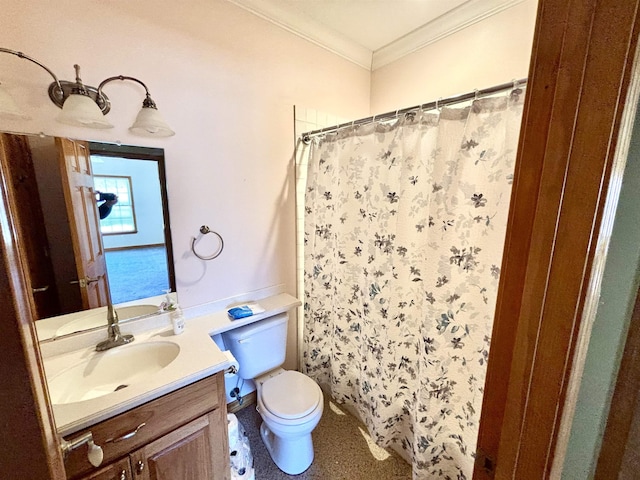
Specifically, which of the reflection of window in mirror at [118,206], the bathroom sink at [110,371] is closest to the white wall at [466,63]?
the reflection of window in mirror at [118,206]

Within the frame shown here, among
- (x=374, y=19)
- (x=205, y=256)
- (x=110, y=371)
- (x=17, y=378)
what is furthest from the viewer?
(x=374, y=19)

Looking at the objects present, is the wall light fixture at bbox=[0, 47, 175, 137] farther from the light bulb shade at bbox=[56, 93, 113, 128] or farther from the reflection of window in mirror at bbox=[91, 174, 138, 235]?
the reflection of window in mirror at bbox=[91, 174, 138, 235]

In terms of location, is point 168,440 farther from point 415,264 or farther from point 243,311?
point 415,264

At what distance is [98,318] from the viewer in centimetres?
125

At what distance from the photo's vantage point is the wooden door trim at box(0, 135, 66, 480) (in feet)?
1.15

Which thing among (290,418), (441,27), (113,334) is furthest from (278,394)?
(441,27)

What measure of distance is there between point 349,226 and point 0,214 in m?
1.43

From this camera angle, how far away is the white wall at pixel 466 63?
4.52 feet

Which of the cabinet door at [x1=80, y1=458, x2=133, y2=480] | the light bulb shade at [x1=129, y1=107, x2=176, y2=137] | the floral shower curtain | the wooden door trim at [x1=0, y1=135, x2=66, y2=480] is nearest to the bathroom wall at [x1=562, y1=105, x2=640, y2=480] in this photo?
the floral shower curtain

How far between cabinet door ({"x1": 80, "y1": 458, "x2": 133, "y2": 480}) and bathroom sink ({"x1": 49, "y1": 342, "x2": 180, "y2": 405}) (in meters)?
0.27

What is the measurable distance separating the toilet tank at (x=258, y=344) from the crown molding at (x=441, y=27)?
203 cm

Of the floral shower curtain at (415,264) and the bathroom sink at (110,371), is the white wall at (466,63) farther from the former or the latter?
the bathroom sink at (110,371)

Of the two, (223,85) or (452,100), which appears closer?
(452,100)

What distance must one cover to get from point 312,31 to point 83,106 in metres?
1.41
